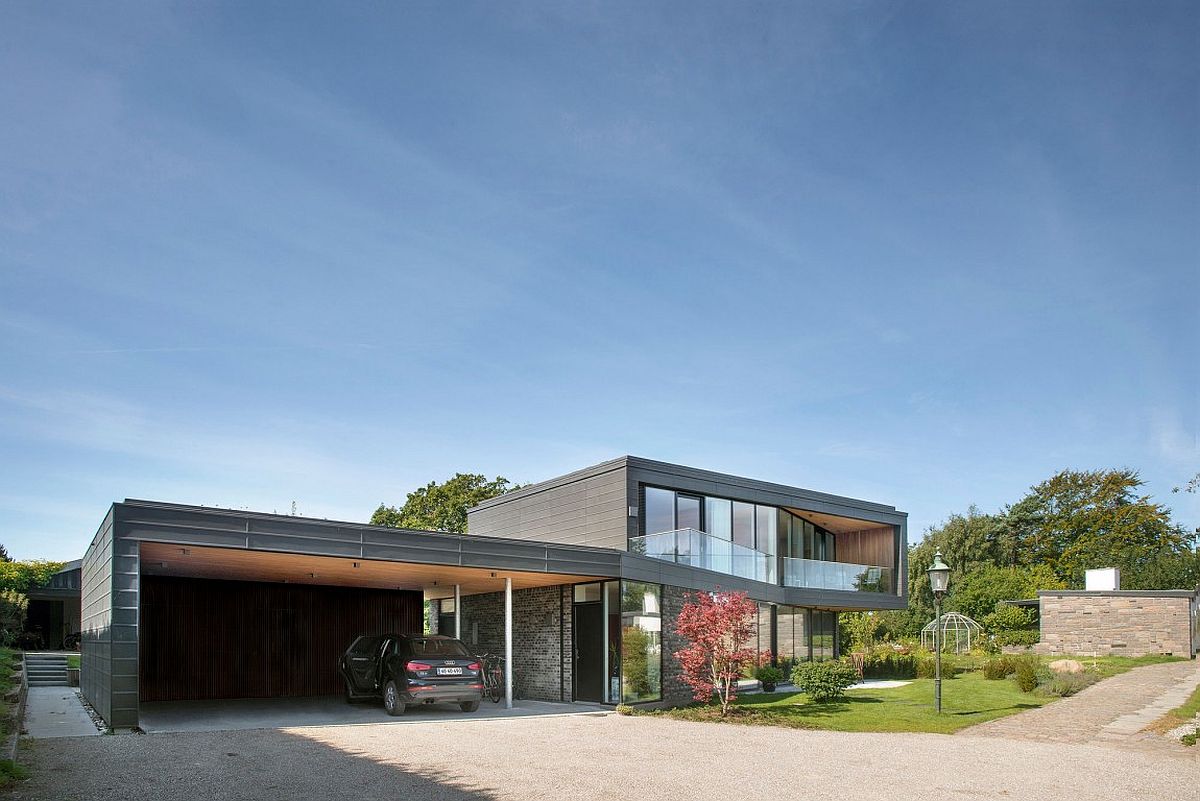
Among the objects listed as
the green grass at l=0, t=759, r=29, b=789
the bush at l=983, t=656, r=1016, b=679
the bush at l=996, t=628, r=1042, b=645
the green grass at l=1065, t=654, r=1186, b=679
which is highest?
the green grass at l=0, t=759, r=29, b=789

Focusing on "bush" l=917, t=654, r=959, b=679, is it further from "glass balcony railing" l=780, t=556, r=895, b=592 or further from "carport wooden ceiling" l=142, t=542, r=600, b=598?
"carport wooden ceiling" l=142, t=542, r=600, b=598

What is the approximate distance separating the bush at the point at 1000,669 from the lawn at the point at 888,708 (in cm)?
58

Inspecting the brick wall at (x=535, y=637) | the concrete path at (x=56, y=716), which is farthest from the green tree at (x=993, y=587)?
the concrete path at (x=56, y=716)

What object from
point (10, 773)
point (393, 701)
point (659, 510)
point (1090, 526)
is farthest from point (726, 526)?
point (1090, 526)

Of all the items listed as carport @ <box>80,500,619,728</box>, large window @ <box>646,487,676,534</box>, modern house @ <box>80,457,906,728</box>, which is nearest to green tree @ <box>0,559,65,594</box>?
modern house @ <box>80,457,906,728</box>

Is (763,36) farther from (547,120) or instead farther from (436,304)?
(436,304)

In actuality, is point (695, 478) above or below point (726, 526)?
above

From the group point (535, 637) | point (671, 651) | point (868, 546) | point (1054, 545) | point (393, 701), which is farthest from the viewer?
point (1054, 545)

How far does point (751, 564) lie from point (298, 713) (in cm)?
1034

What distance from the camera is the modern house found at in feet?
45.2

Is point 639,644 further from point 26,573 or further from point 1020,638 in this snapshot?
point 26,573

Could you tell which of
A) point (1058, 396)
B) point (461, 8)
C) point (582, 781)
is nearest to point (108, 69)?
point (461, 8)

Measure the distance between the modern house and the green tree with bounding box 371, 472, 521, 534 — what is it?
63.4ft

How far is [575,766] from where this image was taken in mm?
10727
